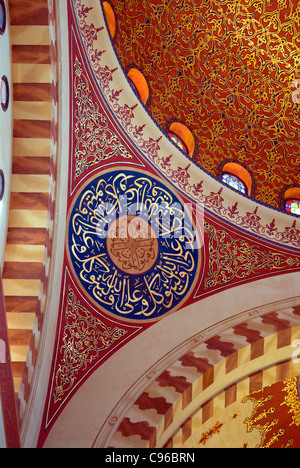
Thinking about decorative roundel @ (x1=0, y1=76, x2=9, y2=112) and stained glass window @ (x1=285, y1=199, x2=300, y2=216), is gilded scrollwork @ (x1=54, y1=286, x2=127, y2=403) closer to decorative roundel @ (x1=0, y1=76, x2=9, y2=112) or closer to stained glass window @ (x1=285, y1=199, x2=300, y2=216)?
decorative roundel @ (x1=0, y1=76, x2=9, y2=112)

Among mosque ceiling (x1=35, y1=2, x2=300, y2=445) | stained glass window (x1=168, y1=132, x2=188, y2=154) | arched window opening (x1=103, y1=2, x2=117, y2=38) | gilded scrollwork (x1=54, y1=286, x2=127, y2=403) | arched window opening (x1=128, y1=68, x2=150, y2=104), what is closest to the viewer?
gilded scrollwork (x1=54, y1=286, x2=127, y2=403)

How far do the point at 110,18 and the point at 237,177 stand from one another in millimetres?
2811

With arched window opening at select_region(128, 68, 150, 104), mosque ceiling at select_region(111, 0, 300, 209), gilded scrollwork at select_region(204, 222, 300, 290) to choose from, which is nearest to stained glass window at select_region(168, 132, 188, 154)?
mosque ceiling at select_region(111, 0, 300, 209)

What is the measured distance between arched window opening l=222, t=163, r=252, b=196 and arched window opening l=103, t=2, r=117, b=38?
243 cm

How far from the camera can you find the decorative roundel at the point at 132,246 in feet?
25.1

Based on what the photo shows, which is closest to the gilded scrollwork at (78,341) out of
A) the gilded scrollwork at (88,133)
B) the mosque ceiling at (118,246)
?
the mosque ceiling at (118,246)

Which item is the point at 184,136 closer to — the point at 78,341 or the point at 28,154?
the point at 28,154

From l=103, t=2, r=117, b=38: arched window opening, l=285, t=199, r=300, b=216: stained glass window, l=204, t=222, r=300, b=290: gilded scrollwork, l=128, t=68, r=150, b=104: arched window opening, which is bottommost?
l=204, t=222, r=300, b=290: gilded scrollwork

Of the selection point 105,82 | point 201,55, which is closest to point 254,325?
point 105,82

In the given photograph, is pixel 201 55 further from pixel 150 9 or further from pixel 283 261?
pixel 283 261

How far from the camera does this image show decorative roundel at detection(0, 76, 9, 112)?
6805 mm

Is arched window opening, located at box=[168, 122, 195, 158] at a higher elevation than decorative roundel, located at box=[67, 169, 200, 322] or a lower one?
higher

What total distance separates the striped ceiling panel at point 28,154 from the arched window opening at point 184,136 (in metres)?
2.63

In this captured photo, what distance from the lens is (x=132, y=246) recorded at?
801cm
